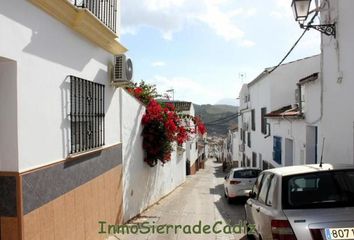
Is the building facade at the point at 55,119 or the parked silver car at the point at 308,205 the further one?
the building facade at the point at 55,119

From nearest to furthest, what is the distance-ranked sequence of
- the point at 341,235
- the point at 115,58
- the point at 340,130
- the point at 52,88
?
the point at 341,235
the point at 52,88
the point at 340,130
the point at 115,58

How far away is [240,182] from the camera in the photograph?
16.7 meters

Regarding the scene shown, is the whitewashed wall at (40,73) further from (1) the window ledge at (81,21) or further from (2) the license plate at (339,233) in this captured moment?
→ (2) the license plate at (339,233)

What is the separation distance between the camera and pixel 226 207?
50.8ft

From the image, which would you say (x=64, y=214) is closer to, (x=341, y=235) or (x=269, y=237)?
(x=269, y=237)

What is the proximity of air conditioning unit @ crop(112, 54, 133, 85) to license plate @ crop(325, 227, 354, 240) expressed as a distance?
5.67 m

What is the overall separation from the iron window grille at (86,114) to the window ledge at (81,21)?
837 mm

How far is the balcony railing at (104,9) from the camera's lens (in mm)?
7285

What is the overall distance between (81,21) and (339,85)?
5.24 metres

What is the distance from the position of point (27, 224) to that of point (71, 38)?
3094mm

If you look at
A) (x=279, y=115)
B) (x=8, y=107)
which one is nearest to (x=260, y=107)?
(x=279, y=115)

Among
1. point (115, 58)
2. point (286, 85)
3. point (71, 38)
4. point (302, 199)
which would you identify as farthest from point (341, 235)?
point (286, 85)

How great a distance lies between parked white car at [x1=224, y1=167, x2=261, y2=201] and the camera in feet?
53.8

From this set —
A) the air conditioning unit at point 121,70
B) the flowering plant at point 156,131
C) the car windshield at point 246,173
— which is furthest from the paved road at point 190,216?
the air conditioning unit at point 121,70
